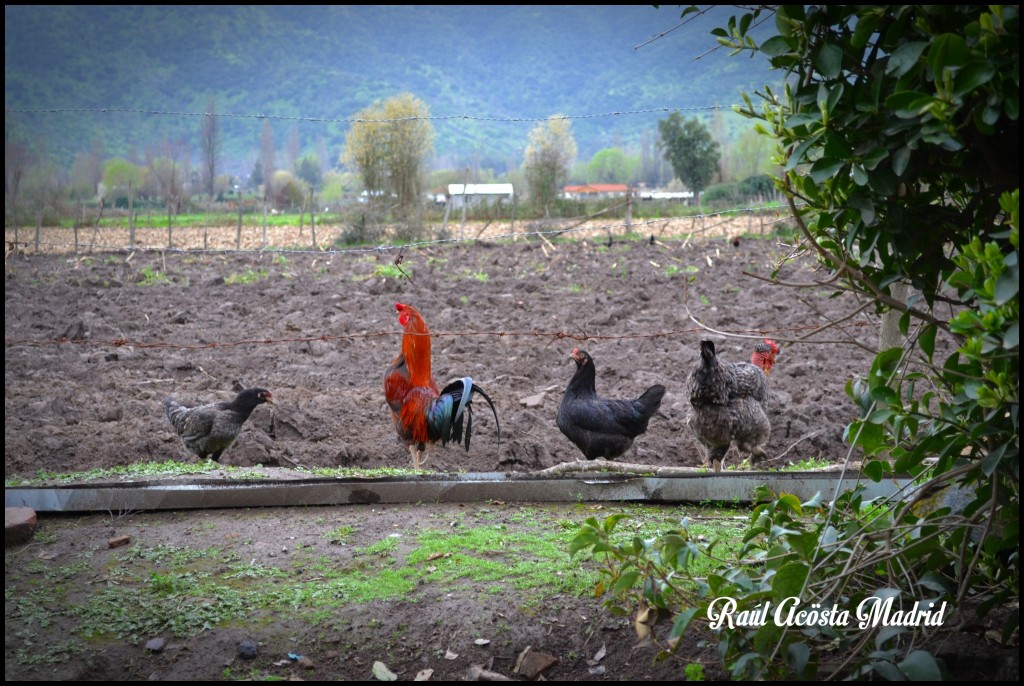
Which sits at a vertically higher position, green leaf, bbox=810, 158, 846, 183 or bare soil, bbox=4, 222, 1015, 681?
green leaf, bbox=810, 158, 846, 183

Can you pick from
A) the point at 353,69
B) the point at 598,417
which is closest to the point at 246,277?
the point at 598,417

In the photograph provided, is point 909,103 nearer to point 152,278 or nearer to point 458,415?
point 458,415

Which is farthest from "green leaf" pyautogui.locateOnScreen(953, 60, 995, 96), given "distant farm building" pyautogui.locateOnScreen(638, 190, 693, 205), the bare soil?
"distant farm building" pyautogui.locateOnScreen(638, 190, 693, 205)

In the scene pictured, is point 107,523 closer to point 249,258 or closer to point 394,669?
point 394,669

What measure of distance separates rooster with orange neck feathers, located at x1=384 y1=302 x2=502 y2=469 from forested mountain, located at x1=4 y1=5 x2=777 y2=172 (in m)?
51.3

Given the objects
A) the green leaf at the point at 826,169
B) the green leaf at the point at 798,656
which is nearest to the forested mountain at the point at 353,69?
the green leaf at the point at 826,169

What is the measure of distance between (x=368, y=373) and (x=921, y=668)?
6.68 m

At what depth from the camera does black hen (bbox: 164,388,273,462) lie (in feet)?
19.5

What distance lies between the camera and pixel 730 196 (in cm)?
3334

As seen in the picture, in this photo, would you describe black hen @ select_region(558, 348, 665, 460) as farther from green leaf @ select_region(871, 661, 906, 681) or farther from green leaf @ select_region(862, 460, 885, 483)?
green leaf @ select_region(871, 661, 906, 681)

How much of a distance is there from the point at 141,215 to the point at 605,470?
93.6 feet

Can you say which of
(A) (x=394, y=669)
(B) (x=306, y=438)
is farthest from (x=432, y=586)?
(B) (x=306, y=438)

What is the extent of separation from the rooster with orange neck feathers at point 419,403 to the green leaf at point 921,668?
13.4ft

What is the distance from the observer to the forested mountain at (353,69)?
5984 centimetres
